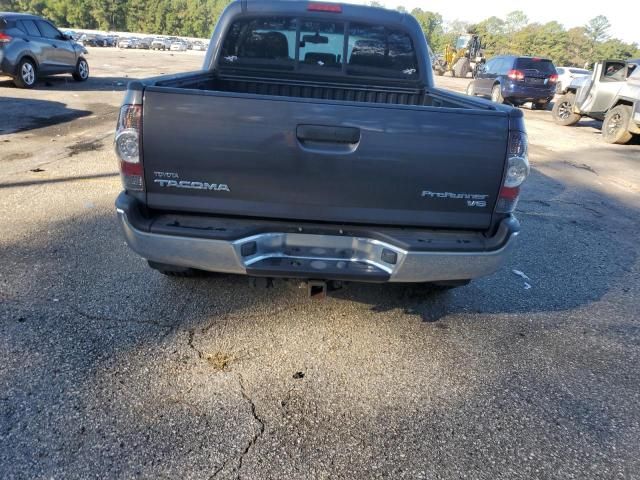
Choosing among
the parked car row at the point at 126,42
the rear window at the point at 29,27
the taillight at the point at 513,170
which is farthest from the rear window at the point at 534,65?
the parked car row at the point at 126,42

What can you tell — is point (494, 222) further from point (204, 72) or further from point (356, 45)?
point (204, 72)

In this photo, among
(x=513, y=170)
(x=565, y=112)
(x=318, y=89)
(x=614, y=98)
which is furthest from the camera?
(x=565, y=112)

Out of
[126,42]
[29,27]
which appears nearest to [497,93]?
[29,27]

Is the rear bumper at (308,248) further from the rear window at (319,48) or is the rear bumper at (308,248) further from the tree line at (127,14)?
the tree line at (127,14)

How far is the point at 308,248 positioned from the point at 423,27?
3496 inches

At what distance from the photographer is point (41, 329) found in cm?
294

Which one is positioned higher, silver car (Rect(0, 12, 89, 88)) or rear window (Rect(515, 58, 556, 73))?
rear window (Rect(515, 58, 556, 73))

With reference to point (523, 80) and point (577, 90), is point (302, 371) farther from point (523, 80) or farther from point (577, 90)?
point (523, 80)

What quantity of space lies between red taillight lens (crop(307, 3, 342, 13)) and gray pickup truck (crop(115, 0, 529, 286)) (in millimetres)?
1839

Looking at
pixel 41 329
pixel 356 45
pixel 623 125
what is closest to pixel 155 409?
pixel 41 329

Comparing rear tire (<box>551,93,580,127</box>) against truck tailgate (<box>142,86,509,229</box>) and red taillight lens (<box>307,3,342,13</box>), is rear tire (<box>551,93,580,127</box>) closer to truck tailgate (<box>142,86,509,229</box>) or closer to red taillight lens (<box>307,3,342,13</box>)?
red taillight lens (<box>307,3,342,13</box>)

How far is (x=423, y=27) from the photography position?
8100 centimetres

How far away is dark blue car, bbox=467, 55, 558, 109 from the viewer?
54.1ft

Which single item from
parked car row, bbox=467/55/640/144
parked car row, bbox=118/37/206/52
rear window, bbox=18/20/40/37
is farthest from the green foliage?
rear window, bbox=18/20/40/37
